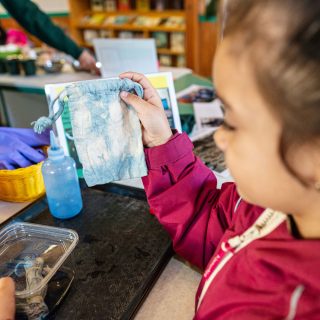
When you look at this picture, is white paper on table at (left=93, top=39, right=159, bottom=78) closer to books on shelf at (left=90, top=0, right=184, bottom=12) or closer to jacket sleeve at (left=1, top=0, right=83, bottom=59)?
jacket sleeve at (left=1, top=0, right=83, bottom=59)

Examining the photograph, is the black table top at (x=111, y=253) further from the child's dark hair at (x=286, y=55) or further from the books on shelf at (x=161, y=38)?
the books on shelf at (x=161, y=38)

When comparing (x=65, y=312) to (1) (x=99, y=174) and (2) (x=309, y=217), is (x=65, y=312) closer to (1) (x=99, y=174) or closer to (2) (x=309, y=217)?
(1) (x=99, y=174)

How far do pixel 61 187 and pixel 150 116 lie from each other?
0.27m

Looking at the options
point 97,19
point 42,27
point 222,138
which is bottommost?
point 222,138

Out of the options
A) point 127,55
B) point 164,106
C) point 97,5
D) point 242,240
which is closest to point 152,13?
point 97,5

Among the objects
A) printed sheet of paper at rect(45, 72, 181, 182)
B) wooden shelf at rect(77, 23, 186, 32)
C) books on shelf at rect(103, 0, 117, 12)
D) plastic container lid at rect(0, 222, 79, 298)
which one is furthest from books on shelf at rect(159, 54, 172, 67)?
plastic container lid at rect(0, 222, 79, 298)

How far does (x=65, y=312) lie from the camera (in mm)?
568

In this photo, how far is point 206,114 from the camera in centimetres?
143

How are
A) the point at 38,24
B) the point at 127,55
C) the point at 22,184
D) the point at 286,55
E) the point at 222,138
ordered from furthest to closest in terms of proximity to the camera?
the point at 38,24, the point at 127,55, the point at 22,184, the point at 222,138, the point at 286,55

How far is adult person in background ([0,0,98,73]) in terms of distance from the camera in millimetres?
1884

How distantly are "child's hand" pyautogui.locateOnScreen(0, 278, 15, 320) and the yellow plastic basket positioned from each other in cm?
37

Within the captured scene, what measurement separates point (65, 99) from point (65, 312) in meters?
0.42

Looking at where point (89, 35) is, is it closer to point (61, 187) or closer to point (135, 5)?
point (135, 5)

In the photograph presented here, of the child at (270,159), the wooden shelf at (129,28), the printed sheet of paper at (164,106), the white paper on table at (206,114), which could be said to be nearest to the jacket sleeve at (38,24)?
the white paper on table at (206,114)
